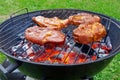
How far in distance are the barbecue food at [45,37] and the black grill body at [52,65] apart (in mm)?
260

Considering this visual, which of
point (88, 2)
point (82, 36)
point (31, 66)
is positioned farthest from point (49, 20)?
point (88, 2)

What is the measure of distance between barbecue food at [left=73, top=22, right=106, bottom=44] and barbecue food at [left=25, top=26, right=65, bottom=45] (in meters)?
0.15

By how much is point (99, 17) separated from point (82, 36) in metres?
0.55

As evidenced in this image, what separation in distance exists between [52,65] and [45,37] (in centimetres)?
41

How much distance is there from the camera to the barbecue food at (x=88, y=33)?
2567 mm

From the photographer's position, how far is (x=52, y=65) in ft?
7.22

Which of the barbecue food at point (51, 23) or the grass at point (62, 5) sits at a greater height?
the barbecue food at point (51, 23)

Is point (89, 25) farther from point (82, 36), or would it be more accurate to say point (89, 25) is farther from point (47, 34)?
point (47, 34)

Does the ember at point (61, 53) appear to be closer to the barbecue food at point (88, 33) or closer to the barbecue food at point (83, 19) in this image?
the barbecue food at point (88, 33)

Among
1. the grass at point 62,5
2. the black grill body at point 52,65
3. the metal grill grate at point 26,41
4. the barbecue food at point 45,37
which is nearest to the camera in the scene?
the black grill body at point 52,65

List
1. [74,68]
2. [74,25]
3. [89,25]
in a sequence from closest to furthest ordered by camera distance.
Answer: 1. [74,68]
2. [89,25]
3. [74,25]

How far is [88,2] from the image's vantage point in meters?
5.69

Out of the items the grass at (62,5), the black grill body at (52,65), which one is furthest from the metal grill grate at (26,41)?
the grass at (62,5)

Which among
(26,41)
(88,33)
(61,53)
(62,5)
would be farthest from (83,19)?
(62,5)
